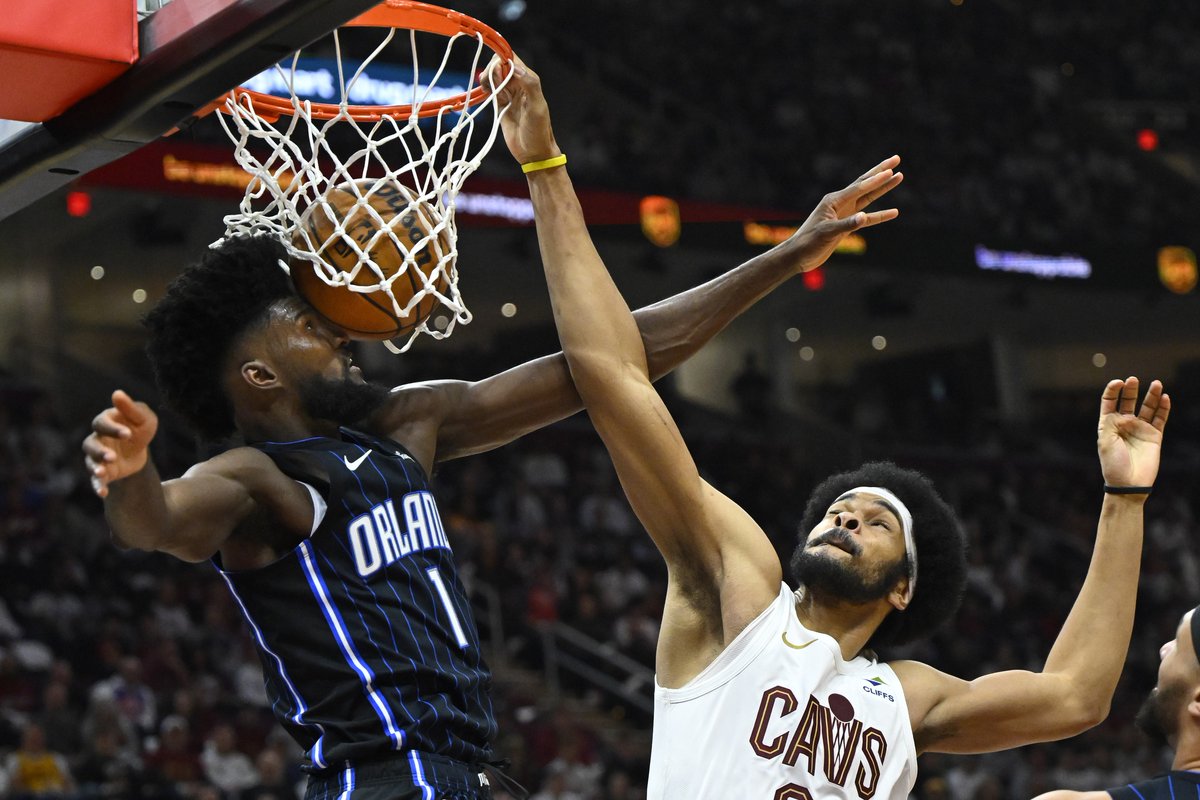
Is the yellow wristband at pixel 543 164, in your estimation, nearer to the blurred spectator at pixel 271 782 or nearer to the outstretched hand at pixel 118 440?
the outstretched hand at pixel 118 440

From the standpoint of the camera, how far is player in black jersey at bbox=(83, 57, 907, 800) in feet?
9.20

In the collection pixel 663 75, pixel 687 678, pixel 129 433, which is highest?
pixel 663 75

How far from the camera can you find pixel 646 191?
49.5 ft

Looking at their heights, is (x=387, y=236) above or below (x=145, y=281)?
below

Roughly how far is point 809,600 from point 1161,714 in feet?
2.76

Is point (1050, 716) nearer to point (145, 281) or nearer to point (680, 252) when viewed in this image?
point (680, 252)

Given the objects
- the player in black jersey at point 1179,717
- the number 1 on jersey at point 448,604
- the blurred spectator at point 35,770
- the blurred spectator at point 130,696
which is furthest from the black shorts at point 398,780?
the blurred spectator at point 130,696

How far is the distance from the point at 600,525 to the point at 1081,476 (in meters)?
7.44

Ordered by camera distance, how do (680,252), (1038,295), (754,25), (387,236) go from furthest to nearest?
1. (1038,295)
2. (754,25)
3. (680,252)
4. (387,236)

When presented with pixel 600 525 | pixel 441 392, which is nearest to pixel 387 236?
pixel 441 392

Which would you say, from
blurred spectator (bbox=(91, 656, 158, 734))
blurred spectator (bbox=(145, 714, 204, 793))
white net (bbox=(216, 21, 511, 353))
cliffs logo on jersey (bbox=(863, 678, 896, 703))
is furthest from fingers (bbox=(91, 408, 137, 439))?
blurred spectator (bbox=(91, 656, 158, 734))

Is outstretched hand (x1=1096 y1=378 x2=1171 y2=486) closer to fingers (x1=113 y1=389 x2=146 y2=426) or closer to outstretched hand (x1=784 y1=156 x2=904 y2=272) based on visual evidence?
outstretched hand (x1=784 y1=156 x2=904 y2=272)

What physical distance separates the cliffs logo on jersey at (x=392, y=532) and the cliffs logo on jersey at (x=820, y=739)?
34.3 inches

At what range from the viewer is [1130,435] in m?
3.86
